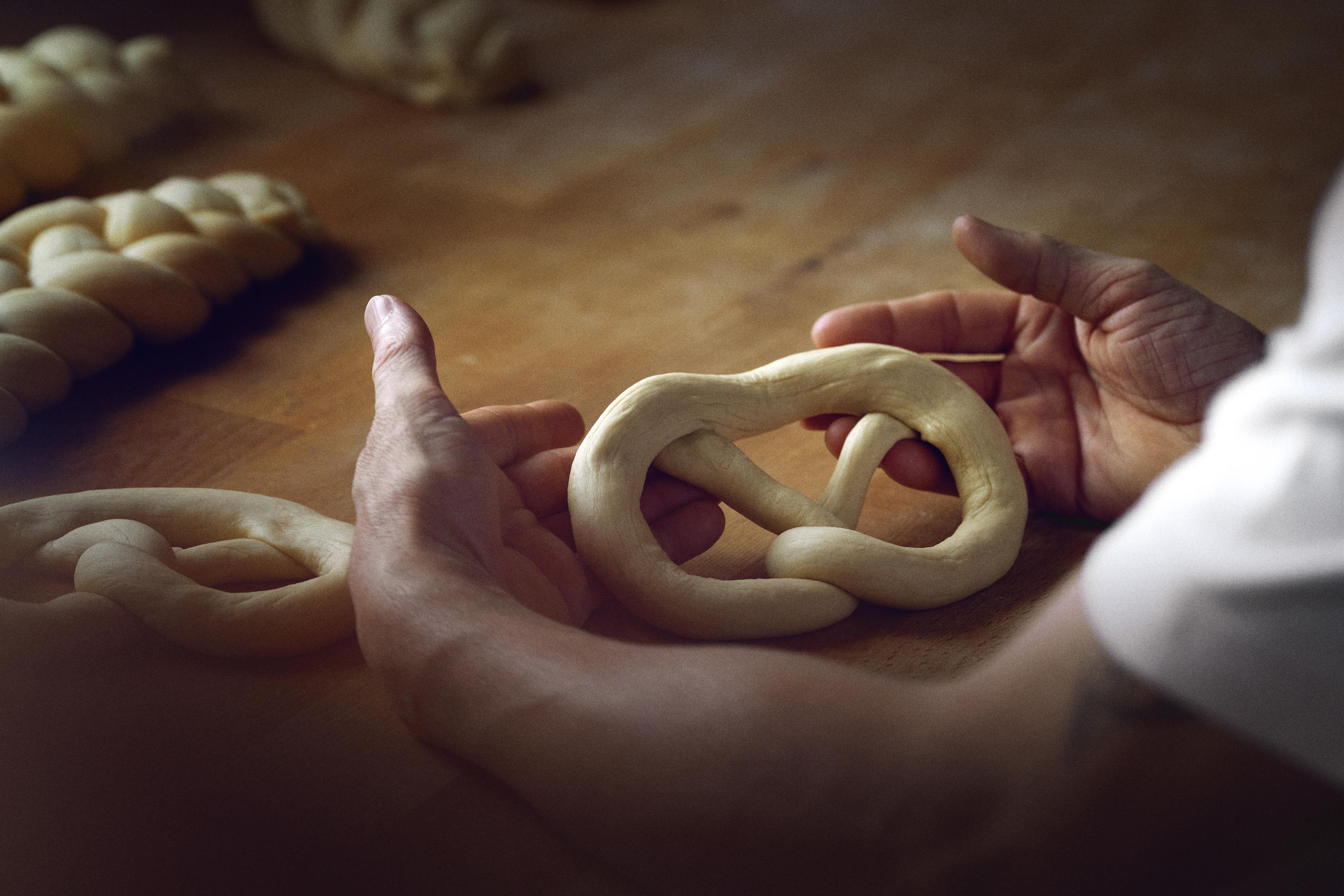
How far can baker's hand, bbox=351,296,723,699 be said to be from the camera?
0.90 m

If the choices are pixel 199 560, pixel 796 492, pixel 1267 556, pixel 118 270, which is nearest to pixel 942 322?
pixel 796 492

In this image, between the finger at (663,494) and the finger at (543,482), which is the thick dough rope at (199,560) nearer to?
the finger at (543,482)

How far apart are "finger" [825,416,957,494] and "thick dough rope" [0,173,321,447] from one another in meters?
1.10

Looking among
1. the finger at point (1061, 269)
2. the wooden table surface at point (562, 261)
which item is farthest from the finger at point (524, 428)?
the finger at point (1061, 269)

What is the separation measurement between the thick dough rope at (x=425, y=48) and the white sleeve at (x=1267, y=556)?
2.21 metres

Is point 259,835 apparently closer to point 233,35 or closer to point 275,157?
point 275,157

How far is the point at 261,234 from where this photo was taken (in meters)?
1.74

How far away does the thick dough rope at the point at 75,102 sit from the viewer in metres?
1.85

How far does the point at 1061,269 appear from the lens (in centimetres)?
123

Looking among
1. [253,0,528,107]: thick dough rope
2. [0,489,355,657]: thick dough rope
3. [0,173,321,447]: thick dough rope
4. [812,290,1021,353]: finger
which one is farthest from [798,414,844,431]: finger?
[253,0,528,107]: thick dough rope

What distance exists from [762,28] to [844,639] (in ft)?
7.44

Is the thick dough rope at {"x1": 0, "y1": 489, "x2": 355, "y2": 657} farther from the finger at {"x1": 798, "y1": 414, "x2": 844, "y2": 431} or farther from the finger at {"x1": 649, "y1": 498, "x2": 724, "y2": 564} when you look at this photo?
the finger at {"x1": 798, "y1": 414, "x2": 844, "y2": 431}

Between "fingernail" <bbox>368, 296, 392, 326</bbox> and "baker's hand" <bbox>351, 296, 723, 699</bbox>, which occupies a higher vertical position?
"fingernail" <bbox>368, 296, 392, 326</bbox>

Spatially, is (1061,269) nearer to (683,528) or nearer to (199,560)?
(683,528)
